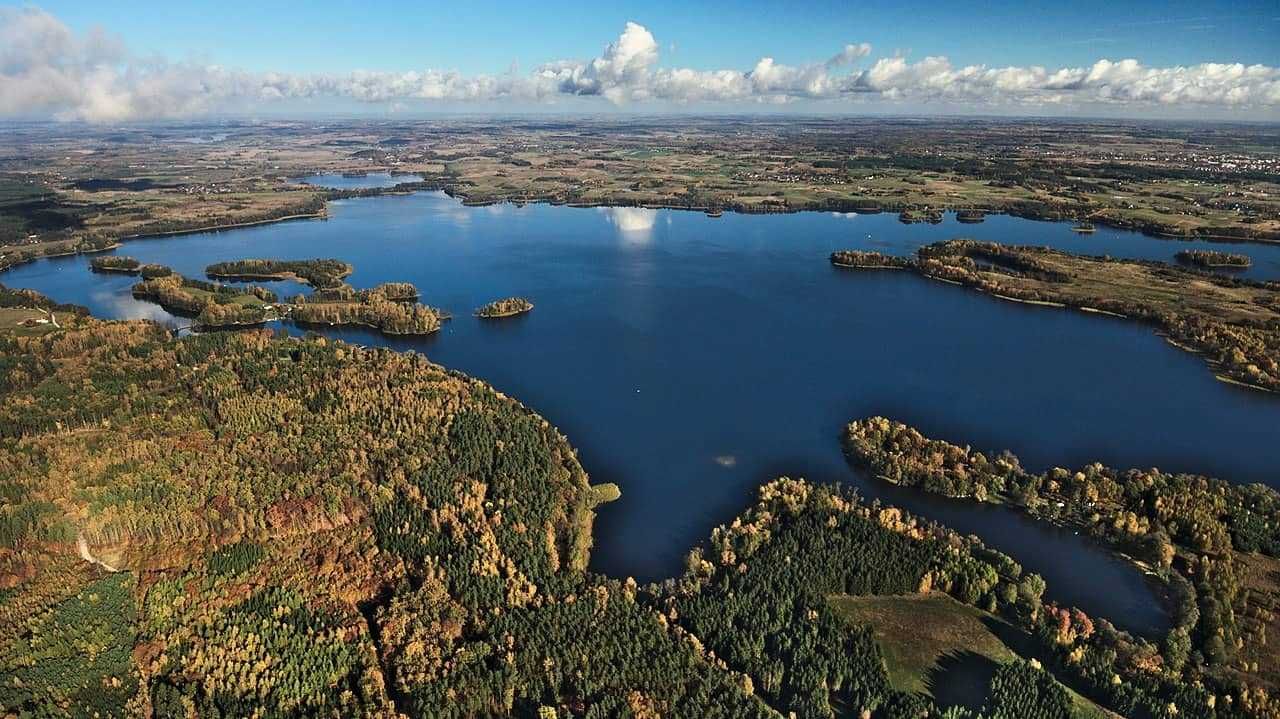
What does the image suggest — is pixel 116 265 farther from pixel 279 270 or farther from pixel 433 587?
pixel 433 587

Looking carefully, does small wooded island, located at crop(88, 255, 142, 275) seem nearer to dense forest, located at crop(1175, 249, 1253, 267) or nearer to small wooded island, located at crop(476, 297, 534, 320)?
small wooded island, located at crop(476, 297, 534, 320)

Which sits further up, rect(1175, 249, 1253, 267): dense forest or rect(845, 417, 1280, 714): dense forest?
rect(1175, 249, 1253, 267): dense forest

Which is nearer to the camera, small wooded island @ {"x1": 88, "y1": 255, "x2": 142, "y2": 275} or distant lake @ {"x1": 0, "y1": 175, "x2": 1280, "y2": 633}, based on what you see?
distant lake @ {"x1": 0, "y1": 175, "x2": 1280, "y2": 633}

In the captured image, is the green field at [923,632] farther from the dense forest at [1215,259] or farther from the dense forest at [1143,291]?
the dense forest at [1215,259]

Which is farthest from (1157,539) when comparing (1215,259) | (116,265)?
(116,265)

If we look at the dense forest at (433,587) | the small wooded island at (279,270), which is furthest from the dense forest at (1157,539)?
the small wooded island at (279,270)

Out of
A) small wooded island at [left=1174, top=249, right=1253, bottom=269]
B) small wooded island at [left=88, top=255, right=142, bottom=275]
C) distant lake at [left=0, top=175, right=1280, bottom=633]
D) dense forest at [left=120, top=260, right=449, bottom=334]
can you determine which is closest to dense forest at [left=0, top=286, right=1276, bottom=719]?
distant lake at [left=0, top=175, right=1280, bottom=633]
